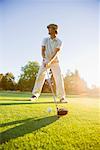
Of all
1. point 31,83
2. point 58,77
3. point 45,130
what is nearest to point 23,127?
point 45,130

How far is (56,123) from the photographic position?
4375 millimetres

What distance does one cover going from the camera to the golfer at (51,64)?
263 inches

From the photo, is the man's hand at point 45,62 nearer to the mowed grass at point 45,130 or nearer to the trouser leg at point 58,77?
the trouser leg at point 58,77

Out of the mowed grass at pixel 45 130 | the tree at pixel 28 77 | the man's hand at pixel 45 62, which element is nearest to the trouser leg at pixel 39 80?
the man's hand at pixel 45 62

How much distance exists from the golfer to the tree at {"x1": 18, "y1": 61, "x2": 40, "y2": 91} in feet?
49.8

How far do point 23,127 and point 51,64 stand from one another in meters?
2.99

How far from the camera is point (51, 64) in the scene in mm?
6816

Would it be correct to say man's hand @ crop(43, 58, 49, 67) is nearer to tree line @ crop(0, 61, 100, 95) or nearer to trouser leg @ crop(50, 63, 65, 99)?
trouser leg @ crop(50, 63, 65, 99)

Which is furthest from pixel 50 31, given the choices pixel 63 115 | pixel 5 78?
pixel 5 78

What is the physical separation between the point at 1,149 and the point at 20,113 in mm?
1396

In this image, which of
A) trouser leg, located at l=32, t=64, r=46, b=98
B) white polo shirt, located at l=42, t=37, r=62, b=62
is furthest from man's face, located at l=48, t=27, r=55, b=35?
trouser leg, located at l=32, t=64, r=46, b=98

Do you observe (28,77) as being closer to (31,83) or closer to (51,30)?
(31,83)

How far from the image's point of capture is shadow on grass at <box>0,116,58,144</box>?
3.69 m

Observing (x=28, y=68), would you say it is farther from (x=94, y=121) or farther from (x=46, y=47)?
(x=94, y=121)
